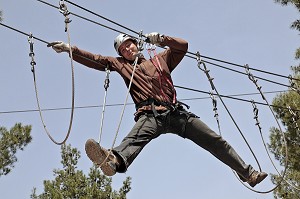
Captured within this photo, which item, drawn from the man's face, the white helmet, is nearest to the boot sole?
the man's face

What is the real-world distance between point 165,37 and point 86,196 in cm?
863

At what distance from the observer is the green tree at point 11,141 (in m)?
11.3

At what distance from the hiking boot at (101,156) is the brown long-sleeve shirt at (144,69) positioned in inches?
25.2

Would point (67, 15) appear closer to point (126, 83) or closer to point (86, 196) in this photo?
point (126, 83)

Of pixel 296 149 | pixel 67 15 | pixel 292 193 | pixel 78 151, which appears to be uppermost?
pixel 78 151

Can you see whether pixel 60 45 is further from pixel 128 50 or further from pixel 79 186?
pixel 79 186

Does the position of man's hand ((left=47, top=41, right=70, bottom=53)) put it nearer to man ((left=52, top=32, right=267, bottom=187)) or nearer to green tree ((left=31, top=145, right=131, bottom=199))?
man ((left=52, top=32, right=267, bottom=187))

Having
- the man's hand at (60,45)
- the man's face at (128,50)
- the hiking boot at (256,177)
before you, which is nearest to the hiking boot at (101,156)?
the man's hand at (60,45)

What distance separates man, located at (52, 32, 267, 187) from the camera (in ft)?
13.0

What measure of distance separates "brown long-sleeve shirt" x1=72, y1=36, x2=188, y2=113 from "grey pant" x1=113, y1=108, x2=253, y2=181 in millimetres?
134

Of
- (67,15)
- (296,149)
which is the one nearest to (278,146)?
(296,149)

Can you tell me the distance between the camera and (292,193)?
10.8 metres

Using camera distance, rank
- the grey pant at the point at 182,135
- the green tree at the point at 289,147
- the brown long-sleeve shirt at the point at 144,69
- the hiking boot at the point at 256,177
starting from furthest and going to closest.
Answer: the green tree at the point at 289,147, the hiking boot at the point at 256,177, the brown long-sleeve shirt at the point at 144,69, the grey pant at the point at 182,135

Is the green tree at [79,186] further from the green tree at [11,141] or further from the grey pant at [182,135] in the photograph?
the grey pant at [182,135]
